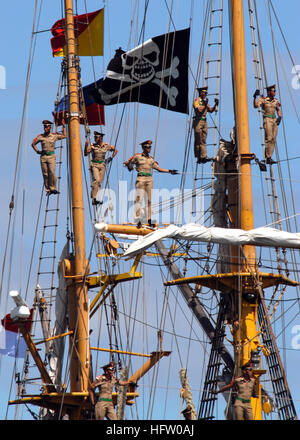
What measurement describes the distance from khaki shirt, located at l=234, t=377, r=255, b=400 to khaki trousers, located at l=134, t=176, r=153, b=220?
27.2ft

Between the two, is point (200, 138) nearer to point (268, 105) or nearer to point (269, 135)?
point (269, 135)

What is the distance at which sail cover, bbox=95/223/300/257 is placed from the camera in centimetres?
A: 5253

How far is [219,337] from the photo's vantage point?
54.2m

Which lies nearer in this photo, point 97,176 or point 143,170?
point 143,170

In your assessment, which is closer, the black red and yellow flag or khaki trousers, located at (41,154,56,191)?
khaki trousers, located at (41,154,56,191)

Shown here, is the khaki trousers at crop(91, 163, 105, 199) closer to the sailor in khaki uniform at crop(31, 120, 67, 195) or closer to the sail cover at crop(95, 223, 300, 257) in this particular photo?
the sailor in khaki uniform at crop(31, 120, 67, 195)

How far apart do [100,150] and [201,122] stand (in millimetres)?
3787

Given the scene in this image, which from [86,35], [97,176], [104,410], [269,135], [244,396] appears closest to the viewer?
[244,396]

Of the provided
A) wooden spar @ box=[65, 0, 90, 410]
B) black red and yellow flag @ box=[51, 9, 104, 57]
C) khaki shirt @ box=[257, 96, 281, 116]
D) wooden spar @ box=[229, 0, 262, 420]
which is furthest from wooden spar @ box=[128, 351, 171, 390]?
black red and yellow flag @ box=[51, 9, 104, 57]

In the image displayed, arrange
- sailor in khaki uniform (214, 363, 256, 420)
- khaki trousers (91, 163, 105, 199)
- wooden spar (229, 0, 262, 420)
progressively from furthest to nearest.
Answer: khaki trousers (91, 163, 105, 199) → wooden spar (229, 0, 262, 420) → sailor in khaki uniform (214, 363, 256, 420)

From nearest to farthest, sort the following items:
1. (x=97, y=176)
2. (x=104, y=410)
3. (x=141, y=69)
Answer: (x=104, y=410), (x=97, y=176), (x=141, y=69)

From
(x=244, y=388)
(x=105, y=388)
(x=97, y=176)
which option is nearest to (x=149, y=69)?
(x=97, y=176)

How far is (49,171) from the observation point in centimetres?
5825

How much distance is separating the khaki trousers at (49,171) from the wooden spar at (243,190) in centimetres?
653
